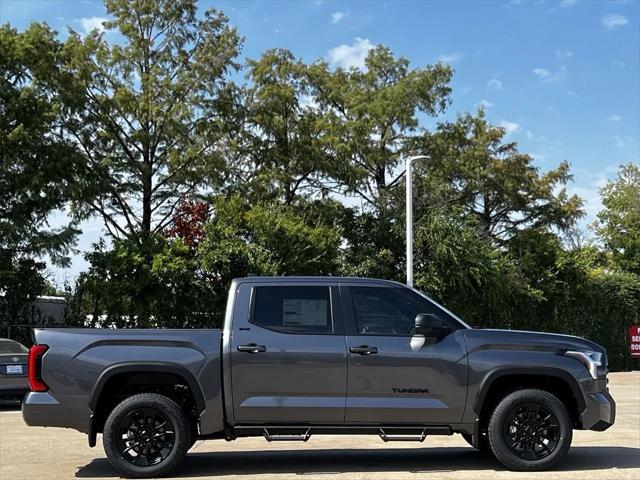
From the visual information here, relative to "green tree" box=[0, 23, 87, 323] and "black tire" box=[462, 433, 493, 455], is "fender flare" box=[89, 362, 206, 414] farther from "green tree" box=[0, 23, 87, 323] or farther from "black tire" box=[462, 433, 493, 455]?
"green tree" box=[0, 23, 87, 323]

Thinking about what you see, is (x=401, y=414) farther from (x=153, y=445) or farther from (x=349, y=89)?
(x=349, y=89)

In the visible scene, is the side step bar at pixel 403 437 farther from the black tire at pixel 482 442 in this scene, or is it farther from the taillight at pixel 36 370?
the taillight at pixel 36 370

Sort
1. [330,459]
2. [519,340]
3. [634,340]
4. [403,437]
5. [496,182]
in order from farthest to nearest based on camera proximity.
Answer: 1. [496,182]
2. [634,340]
3. [330,459]
4. [519,340]
5. [403,437]

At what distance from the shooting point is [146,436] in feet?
25.3

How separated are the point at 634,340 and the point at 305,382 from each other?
21.9 m

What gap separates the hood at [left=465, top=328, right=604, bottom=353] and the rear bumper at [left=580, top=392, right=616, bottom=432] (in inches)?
20.6

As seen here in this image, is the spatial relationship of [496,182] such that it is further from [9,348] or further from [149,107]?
[9,348]

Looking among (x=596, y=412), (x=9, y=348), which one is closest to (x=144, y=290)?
(x=9, y=348)

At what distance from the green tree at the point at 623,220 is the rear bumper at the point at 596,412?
33.4m

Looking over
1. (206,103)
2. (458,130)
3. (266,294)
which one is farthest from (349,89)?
(266,294)

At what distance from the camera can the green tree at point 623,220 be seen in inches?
Answer: 1574

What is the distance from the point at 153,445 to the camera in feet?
25.3

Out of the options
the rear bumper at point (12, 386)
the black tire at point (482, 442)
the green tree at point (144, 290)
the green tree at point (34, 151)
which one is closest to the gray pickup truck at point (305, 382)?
the black tire at point (482, 442)

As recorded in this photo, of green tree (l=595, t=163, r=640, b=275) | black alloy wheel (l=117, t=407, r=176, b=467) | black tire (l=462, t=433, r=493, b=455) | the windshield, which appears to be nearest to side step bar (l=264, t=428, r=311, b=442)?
black alloy wheel (l=117, t=407, r=176, b=467)
